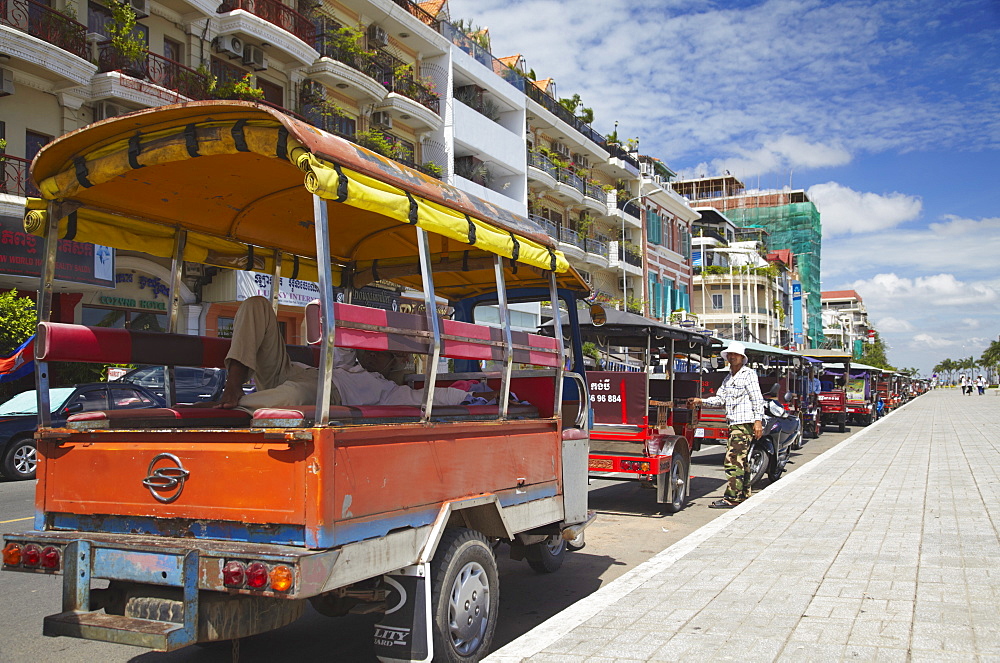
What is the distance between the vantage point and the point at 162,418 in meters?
4.73

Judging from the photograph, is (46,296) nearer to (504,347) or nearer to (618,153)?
(504,347)

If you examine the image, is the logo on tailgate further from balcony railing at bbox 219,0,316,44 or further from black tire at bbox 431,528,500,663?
balcony railing at bbox 219,0,316,44

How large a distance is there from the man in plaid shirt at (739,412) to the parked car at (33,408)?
8410mm

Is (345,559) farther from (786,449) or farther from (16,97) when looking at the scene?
(16,97)

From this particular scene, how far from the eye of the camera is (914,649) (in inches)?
176

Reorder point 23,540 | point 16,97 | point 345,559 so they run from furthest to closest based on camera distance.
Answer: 1. point 16,97
2. point 23,540
3. point 345,559

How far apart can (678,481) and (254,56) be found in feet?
54.6

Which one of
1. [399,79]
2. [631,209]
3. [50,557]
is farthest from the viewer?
[631,209]

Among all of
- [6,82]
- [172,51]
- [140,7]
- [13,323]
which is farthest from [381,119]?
[13,323]

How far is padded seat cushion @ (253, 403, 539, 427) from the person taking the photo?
3598mm

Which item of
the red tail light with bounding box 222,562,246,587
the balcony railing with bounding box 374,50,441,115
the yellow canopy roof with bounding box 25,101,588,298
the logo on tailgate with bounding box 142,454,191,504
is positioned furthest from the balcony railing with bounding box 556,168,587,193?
the red tail light with bounding box 222,562,246,587

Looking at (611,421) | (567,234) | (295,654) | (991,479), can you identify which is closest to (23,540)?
(295,654)

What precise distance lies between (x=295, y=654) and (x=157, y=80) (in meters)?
17.0

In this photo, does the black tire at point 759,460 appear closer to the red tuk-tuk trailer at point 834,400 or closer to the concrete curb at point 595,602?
the concrete curb at point 595,602
